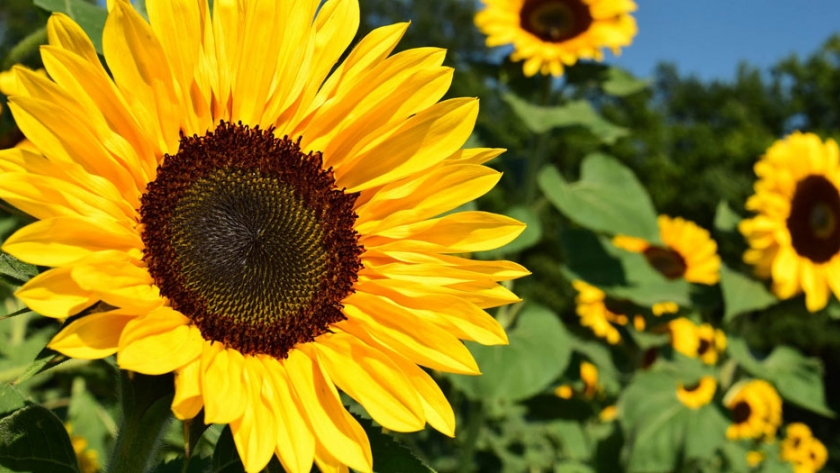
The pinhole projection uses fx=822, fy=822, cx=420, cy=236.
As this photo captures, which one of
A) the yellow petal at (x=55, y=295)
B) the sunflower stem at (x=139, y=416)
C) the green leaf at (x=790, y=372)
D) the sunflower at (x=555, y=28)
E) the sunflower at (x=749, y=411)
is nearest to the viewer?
the yellow petal at (x=55, y=295)

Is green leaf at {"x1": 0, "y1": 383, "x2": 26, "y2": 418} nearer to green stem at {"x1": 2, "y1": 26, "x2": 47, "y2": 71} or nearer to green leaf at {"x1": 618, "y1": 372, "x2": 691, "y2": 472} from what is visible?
green stem at {"x1": 2, "y1": 26, "x2": 47, "y2": 71}

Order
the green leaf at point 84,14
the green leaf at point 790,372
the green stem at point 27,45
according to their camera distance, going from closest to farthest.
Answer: the green leaf at point 84,14 < the green stem at point 27,45 < the green leaf at point 790,372

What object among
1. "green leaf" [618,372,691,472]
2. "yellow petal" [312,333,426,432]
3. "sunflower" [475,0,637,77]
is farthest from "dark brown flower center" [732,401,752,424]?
"yellow petal" [312,333,426,432]

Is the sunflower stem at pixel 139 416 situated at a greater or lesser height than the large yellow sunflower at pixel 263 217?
lesser

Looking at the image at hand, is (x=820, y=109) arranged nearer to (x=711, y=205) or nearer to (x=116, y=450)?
(x=711, y=205)

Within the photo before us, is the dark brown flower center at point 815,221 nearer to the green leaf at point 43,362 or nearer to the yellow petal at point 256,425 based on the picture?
the yellow petal at point 256,425

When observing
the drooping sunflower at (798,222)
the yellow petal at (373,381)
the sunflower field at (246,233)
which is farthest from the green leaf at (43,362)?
the drooping sunflower at (798,222)
